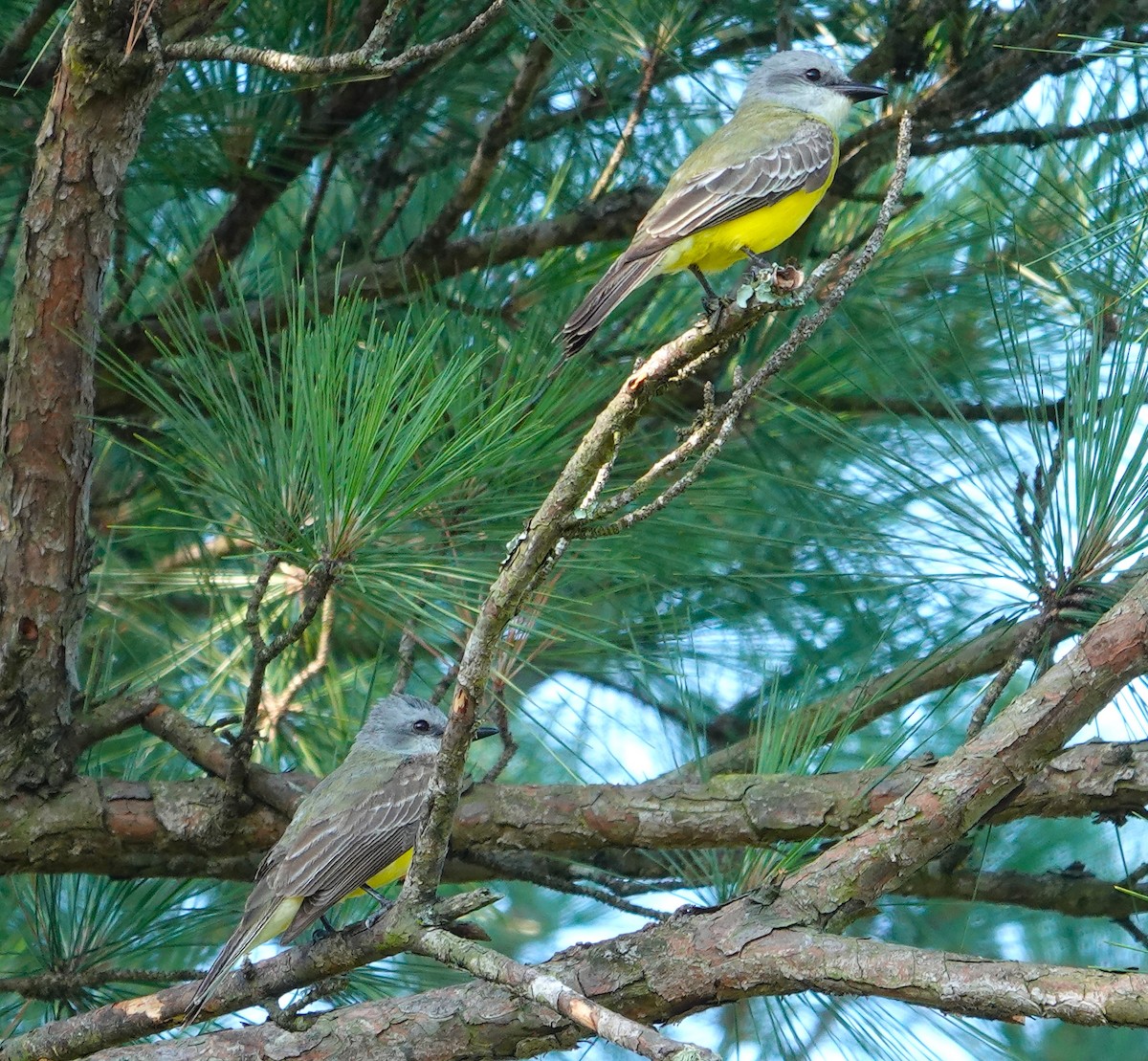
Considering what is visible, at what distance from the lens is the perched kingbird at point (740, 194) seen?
9.33 ft

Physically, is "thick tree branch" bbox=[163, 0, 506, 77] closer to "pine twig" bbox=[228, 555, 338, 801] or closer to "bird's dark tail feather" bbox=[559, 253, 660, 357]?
"bird's dark tail feather" bbox=[559, 253, 660, 357]

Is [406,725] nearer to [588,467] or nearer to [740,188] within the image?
[740,188]

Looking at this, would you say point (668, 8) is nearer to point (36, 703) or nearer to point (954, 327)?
point (954, 327)

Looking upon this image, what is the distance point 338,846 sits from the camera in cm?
277

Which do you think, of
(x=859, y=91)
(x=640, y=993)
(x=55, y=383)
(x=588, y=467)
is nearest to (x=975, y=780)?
(x=640, y=993)

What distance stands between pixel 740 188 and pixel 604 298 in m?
0.61

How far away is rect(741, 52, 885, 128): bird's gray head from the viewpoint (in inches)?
142

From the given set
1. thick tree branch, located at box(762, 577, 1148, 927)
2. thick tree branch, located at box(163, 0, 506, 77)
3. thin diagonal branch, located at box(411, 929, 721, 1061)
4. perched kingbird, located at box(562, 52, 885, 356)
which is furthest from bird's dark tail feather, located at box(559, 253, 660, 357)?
thin diagonal branch, located at box(411, 929, 721, 1061)

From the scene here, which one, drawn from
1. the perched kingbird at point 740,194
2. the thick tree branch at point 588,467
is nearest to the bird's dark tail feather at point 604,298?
the perched kingbird at point 740,194

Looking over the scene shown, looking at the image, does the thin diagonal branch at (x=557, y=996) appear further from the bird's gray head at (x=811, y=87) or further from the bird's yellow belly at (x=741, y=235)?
the bird's gray head at (x=811, y=87)

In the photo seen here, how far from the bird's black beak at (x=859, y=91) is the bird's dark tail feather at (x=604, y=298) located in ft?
3.42

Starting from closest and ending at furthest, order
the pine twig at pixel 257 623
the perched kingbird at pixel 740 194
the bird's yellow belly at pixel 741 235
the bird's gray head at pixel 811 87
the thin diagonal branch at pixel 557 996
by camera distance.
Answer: the thin diagonal branch at pixel 557 996 < the pine twig at pixel 257 623 < the perched kingbird at pixel 740 194 < the bird's yellow belly at pixel 741 235 < the bird's gray head at pixel 811 87

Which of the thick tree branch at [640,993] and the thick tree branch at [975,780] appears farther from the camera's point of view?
the thick tree branch at [975,780]

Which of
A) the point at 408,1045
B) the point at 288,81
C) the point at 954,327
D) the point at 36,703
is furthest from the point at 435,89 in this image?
the point at 408,1045
